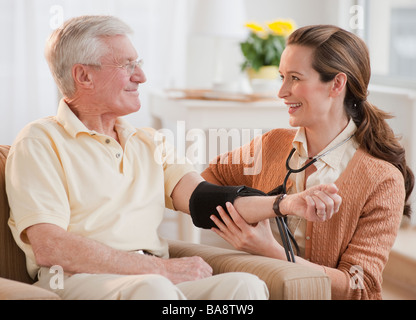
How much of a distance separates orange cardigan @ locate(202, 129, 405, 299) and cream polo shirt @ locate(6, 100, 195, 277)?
42 centimetres

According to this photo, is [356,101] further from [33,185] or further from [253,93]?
[253,93]

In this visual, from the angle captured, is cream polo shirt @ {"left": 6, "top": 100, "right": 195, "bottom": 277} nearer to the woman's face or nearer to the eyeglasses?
the eyeglasses

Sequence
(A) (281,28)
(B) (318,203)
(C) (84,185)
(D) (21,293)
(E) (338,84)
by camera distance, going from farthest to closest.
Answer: (A) (281,28) → (E) (338,84) → (C) (84,185) → (B) (318,203) → (D) (21,293)

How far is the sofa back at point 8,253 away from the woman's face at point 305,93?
768mm

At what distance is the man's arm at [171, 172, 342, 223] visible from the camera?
144 cm

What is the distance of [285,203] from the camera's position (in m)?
1.53

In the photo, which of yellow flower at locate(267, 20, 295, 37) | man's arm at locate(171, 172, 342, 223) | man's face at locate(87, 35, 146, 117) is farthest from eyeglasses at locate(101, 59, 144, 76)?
yellow flower at locate(267, 20, 295, 37)

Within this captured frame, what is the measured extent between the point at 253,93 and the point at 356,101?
4.02 ft

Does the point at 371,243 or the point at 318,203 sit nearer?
the point at 318,203

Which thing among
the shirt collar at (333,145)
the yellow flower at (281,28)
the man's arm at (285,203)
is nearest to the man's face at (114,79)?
the man's arm at (285,203)

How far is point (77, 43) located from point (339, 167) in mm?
751

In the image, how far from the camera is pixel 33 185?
1509 millimetres

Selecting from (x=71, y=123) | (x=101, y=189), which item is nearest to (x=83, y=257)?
(x=101, y=189)

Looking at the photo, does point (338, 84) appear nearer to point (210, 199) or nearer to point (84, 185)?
point (210, 199)
